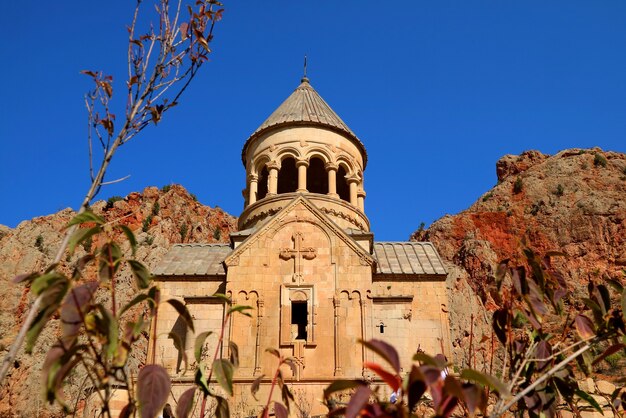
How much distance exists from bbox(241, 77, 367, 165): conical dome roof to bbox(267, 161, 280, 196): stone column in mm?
1055

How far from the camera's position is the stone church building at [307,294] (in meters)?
9.56

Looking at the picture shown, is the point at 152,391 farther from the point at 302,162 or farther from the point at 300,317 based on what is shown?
→ the point at 302,162

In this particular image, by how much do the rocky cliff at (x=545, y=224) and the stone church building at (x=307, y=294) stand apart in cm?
1427

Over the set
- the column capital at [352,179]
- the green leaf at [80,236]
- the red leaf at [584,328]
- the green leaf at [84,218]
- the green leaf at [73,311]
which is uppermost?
the column capital at [352,179]

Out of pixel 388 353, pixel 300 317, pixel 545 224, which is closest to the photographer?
pixel 388 353

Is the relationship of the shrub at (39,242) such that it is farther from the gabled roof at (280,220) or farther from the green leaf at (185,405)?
the green leaf at (185,405)

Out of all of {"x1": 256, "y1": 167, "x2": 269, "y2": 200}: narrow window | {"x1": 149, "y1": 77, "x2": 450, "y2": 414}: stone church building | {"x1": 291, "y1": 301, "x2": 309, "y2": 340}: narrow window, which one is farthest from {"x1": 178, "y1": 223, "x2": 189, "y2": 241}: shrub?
{"x1": 291, "y1": 301, "x2": 309, "y2": 340}: narrow window

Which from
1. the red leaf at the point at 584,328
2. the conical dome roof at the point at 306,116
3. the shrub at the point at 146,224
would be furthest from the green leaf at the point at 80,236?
the shrub at the point at 146,224

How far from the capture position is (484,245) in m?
29.7

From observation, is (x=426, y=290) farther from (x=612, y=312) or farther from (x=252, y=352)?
(x=612, y=312)

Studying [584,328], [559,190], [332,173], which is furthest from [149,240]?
Answer: [584,328]

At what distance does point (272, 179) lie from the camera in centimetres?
1254

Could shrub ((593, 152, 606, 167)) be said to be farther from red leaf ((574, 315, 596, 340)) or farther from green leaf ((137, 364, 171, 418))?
green leaf ((137, 364, 171, 418))

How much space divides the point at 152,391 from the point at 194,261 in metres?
10.6
